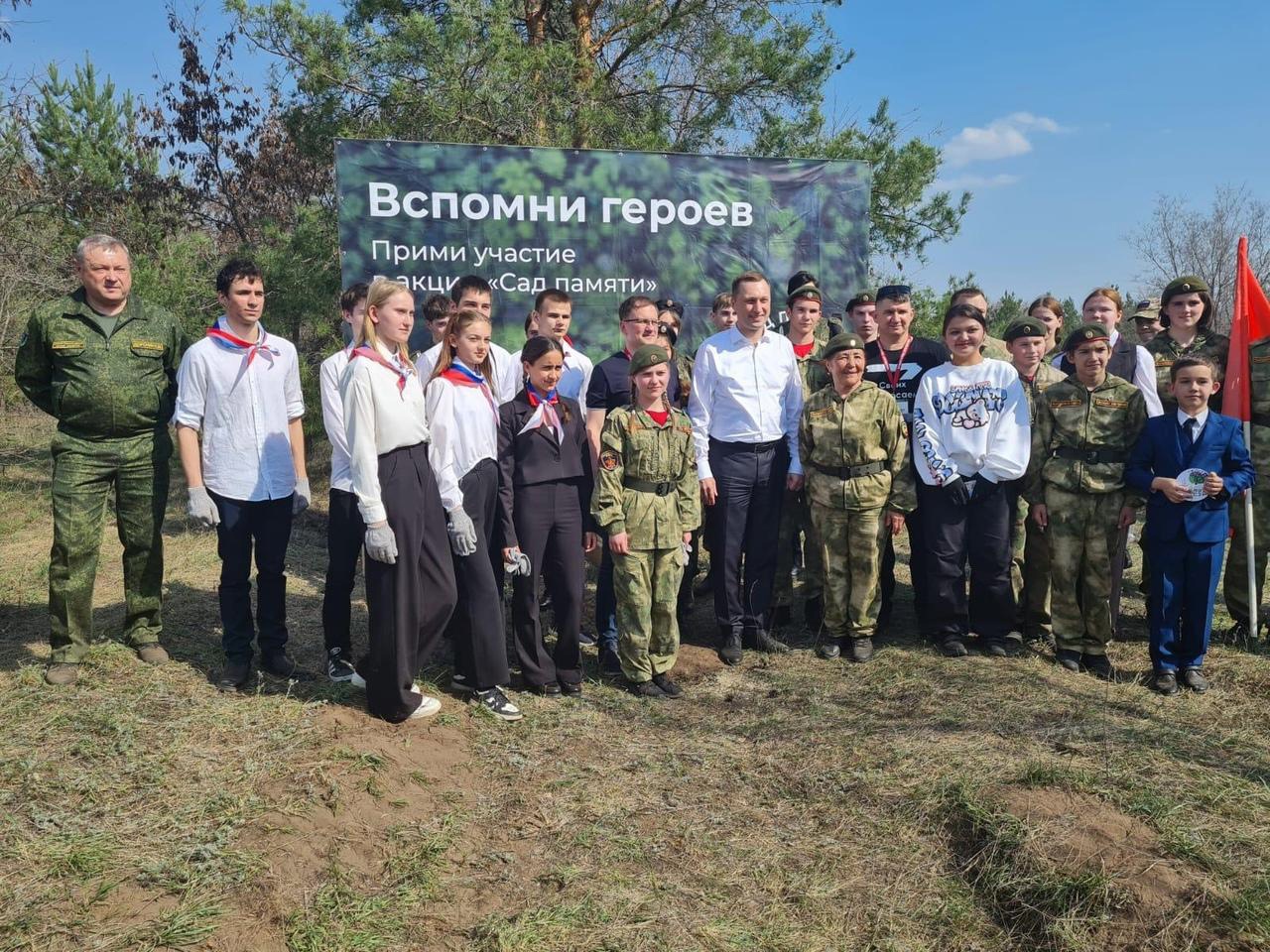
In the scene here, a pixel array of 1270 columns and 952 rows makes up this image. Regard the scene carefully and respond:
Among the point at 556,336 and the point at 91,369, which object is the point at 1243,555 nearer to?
the point at 556,336

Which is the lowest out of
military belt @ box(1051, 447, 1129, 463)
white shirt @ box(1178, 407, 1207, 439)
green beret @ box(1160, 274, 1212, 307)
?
military belt @ box(1051, 447, 1129, 463)

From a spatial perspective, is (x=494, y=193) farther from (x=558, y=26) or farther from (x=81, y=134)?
(x=81, y=134)

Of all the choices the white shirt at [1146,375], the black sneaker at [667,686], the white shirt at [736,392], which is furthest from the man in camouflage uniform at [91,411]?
the white shirt at [1146,375]

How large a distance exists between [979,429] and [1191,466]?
1035mm

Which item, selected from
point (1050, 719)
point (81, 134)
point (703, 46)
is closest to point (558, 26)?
point (703, 46)

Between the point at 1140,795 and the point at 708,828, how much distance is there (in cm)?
159

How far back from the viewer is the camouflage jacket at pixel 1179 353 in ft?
18.5

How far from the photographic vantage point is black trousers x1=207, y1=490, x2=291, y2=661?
4410 millimetres

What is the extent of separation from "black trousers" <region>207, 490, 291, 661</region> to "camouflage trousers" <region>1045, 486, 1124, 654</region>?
13.5 feet

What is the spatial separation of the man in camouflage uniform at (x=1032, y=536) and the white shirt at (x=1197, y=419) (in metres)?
0.70

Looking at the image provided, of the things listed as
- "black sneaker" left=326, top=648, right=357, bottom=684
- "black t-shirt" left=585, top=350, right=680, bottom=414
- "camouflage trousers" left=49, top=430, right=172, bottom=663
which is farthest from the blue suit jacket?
"camouflage trousers" left=49, top=430, right=172, bottom=663

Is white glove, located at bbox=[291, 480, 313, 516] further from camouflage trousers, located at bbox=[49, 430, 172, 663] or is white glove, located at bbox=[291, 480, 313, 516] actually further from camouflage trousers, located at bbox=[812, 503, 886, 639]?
camouflage trousers, located at bbox=[812, 503, 886, 639]

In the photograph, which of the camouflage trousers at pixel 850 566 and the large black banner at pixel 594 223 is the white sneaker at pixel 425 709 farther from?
the large black banner at pixel 594 223

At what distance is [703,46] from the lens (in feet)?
35.4
